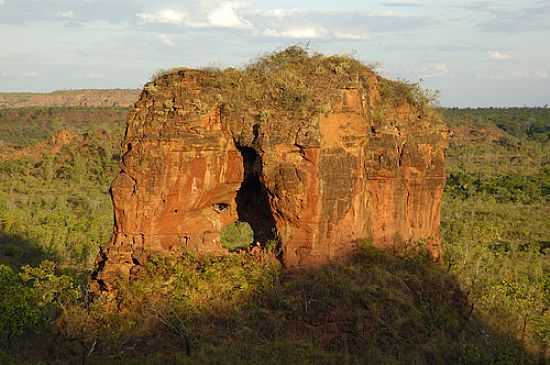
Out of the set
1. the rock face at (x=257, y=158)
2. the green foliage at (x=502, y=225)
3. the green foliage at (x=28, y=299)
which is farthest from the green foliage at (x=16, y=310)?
the green foliage at (x=502, y=225)

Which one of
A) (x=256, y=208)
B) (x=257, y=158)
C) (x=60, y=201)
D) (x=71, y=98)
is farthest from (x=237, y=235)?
(x=71, y=98)

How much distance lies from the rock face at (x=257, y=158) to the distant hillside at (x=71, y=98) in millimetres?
138942

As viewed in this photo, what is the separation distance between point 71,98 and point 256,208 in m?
150

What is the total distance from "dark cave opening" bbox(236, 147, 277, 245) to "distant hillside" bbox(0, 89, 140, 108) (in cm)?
13740

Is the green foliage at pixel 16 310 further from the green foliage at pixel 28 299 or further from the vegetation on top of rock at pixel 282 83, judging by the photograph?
the vegetation on top of rock at pixel 282 83

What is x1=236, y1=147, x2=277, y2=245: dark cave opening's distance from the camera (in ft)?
59.2

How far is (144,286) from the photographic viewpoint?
1590cm

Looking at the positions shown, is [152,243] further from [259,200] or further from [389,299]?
[389,299]

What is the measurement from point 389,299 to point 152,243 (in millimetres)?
5603

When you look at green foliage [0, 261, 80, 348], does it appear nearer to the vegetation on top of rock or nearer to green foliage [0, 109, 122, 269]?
the vegetation on top of rock

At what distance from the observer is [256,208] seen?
1903 centimetres

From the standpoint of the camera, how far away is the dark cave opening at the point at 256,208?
18031 millimetres

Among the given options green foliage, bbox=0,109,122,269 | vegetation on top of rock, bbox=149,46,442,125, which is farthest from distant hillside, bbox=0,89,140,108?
vegetation on top of rock, bbox=149,46,442,125

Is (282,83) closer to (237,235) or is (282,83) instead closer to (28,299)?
(28,299)
